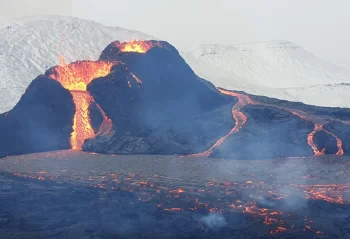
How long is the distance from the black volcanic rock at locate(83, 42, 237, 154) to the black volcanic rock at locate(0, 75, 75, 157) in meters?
7.69

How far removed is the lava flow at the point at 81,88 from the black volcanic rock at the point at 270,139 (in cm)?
2939

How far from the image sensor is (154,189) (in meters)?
43.2

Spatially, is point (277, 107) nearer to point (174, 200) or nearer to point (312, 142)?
point (312, 142)

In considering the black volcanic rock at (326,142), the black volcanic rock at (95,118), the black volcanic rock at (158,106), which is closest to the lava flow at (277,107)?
the black volcanic rock at (326,142)

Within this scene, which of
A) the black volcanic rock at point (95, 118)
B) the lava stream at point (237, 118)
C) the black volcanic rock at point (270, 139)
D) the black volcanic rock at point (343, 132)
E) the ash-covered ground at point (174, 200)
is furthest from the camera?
the black volcanic rock at point (95, 118)

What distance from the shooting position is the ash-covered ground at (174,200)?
29484mm

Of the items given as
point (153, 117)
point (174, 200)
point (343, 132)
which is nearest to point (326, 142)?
point (343, 132)

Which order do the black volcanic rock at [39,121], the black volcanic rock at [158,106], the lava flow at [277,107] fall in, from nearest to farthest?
the lava flow at [277,107], the black volcanic rock at [158,106], the black volcanic rock at [39,121]

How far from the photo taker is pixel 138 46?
93500 mm

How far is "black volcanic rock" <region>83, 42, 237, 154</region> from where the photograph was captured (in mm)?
80312

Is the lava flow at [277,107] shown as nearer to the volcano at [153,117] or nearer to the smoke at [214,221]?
the volcano at [153,117]

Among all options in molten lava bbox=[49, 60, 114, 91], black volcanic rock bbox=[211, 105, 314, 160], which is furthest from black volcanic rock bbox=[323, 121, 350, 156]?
molten lava bbox=[49, 60, 114, 91]

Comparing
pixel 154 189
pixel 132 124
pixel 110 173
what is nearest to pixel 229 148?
pixel 132 124

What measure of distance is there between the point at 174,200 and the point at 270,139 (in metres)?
43.3
